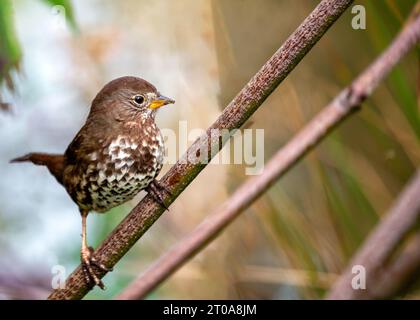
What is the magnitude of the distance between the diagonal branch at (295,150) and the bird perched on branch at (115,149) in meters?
0.54

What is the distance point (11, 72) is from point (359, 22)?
89 cm

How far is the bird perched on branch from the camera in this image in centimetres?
158

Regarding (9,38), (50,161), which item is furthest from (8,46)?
(50,161)

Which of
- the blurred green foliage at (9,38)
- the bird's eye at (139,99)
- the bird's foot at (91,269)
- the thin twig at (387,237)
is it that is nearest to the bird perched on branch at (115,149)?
the bird's eye at (139,99)

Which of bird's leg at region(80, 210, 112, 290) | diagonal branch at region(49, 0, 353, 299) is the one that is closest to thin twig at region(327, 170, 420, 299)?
diagonal branch at region(49, 0, 353, 299)

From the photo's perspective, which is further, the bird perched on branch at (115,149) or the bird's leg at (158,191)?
the bird perched on branch at (115,149)

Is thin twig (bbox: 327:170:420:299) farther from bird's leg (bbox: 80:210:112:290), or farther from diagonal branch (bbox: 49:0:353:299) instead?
bird's leg (bbox: 80:210:112:290)

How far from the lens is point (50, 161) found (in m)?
1.87

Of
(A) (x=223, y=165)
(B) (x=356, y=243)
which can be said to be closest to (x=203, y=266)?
(A) (x=223, y=165)

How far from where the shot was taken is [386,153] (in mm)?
1754

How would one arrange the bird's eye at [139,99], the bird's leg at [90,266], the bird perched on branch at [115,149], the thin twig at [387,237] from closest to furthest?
the thin twig at [387,237]
the bird's leg at [90,266]
the bird perched on branch at [115,149]
the bird's eye at [139,99]

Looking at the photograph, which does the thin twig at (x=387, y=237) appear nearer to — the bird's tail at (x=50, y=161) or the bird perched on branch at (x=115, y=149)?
the bird perched on branch at (x=115, y=149)

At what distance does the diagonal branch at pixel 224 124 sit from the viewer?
1061 mm
